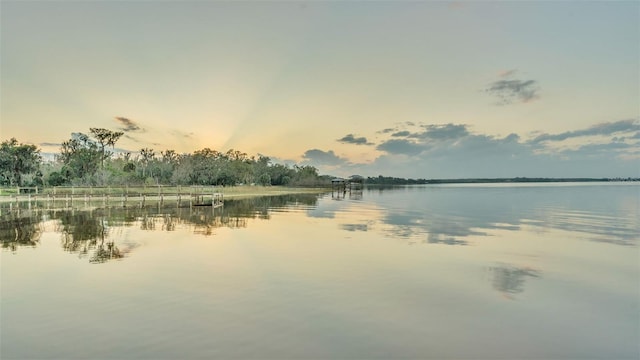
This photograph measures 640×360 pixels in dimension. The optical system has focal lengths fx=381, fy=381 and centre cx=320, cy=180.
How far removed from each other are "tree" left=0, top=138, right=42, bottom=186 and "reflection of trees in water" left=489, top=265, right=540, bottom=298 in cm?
7564

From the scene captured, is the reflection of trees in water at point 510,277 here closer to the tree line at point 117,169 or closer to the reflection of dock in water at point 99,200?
the reflection of dock in water at point 99,200

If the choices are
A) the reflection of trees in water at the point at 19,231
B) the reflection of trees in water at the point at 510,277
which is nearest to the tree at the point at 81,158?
the reflection of trees in water at the point at 19,231

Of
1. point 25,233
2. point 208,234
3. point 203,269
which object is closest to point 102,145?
point 25,233

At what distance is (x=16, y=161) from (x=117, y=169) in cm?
1984

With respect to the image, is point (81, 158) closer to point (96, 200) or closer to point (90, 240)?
point (96, 200)

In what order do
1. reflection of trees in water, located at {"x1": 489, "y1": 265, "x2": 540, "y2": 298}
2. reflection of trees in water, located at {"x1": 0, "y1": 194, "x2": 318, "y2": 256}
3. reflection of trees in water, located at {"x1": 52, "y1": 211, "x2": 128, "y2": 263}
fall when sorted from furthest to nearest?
1. reflection of trees in water, located at {"x1": 0, "y1": 194, "x2": 318, "y2": 256}
2. reflection of trees in water, located at {"x1": 52, "y1": 211, "x2": 128, "y2": 263}
3. reflection of trees in water, located at {"x1": 489, "y1": 265, "x2": 540, "y2": 298}

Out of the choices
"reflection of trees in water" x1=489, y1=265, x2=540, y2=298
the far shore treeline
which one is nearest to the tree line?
the far shore treeline

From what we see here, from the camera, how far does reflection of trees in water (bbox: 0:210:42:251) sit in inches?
749

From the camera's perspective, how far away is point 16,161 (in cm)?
6394

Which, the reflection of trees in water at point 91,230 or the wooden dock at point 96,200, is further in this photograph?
the wooden dock at point 96,200

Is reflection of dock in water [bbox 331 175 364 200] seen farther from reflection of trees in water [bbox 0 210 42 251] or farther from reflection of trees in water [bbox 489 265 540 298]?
reflection of trees in water [bbox 489 265 540 298]

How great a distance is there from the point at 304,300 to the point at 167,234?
1468cm

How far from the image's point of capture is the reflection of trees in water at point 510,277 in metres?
11.7

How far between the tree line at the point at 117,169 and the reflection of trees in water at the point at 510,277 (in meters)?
73.4
